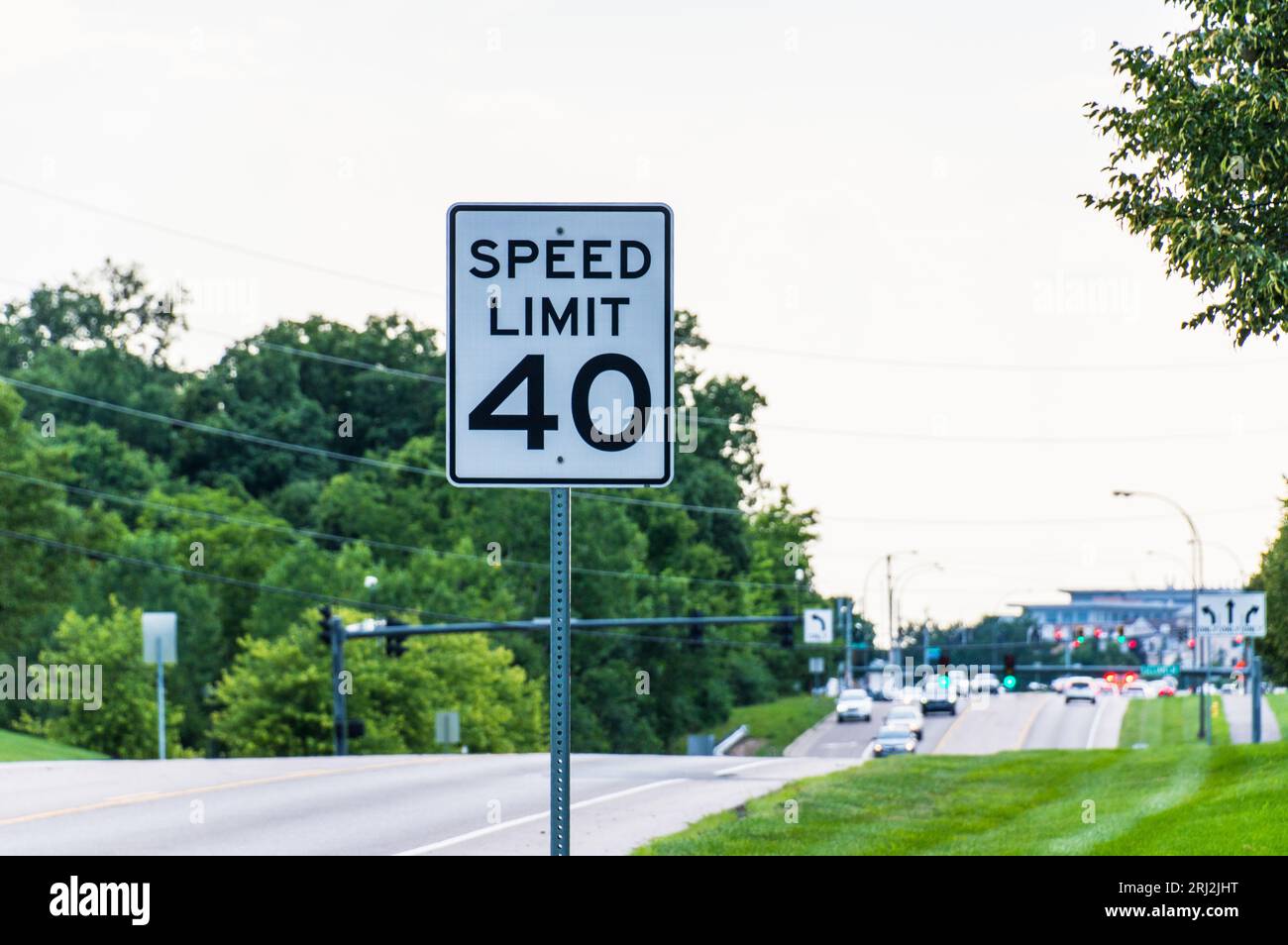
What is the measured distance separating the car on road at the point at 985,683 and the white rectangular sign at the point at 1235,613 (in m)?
103

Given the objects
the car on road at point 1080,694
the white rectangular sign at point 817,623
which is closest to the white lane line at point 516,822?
the white rectangular sign at point 817,623

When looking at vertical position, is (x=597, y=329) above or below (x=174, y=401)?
below

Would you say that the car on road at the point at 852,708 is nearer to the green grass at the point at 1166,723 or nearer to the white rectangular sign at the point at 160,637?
the green grass at the point at 1166,723

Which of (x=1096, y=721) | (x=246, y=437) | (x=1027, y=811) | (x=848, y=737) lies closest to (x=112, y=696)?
(x=246, y=437)

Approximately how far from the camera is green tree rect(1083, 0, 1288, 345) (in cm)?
1767

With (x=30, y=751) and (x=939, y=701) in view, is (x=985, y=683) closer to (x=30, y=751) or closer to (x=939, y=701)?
(x=939, y=701)

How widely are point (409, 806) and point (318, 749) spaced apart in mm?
41935

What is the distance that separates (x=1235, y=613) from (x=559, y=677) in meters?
29.6

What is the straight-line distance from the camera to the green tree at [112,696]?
6850cm

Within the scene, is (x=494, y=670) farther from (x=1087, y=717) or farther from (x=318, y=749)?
(x=1087, y=717)

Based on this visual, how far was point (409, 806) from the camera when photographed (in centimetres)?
2245

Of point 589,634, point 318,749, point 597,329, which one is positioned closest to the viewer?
point 597,329
